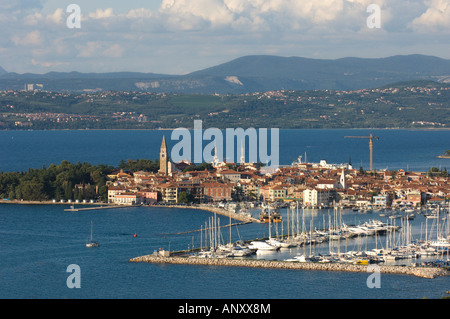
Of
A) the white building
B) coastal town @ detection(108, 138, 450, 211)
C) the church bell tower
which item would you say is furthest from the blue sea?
the church bell tower

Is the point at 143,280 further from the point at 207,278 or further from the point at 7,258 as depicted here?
the point at 7,258

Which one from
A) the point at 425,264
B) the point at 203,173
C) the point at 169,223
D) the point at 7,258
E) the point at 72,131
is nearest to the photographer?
the point at 425,264

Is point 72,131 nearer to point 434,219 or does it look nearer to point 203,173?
point 203,173

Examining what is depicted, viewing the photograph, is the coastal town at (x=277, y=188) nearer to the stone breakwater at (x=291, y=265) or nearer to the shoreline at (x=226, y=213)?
the shoreline at (x=226, y=213)

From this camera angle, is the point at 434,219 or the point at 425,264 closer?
the point at 425,264

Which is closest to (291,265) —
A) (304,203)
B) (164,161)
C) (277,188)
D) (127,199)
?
(304,203)

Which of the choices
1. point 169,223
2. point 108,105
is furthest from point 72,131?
point 169,223
